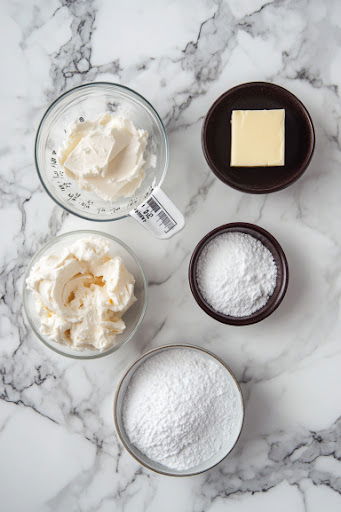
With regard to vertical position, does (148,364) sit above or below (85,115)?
below

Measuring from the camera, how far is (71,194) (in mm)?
1353

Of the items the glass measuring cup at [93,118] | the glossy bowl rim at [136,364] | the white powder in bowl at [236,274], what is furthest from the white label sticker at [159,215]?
the glossy bowl rim at [136,364]

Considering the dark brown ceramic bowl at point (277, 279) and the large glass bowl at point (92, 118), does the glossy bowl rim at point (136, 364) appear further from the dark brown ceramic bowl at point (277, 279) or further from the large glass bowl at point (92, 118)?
the large glass bowl at point (92, 118)

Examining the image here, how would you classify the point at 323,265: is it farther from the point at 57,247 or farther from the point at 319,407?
the point at 57,247

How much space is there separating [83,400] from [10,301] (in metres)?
0.32

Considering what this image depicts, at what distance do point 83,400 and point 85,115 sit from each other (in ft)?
2.44

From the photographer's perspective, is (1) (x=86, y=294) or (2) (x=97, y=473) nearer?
(1) (x=86, y=294)

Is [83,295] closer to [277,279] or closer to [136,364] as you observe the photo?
[136,364]

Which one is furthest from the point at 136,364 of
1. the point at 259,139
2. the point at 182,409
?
the point at 259,139

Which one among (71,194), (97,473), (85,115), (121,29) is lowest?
(97,473)

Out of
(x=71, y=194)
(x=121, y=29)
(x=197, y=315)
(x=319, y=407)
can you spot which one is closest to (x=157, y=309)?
(x=197, y=315)

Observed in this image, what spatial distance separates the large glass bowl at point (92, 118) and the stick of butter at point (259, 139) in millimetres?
179

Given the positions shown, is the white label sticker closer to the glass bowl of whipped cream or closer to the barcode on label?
the barcode on label

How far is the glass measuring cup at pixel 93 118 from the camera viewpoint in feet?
4.27
